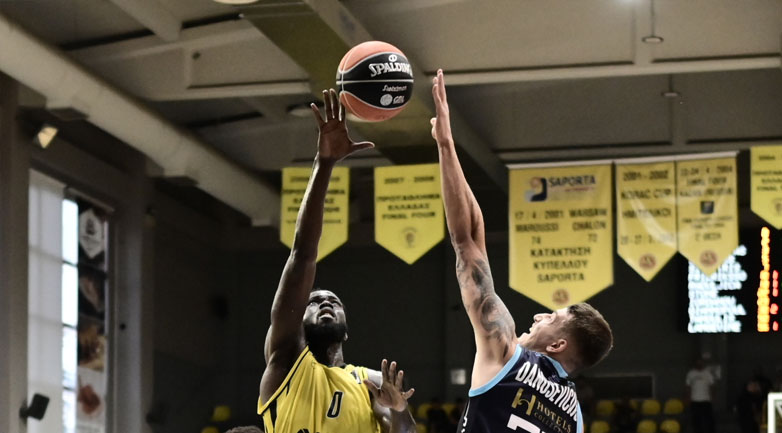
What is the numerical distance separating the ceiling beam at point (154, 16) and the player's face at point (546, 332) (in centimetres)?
1005

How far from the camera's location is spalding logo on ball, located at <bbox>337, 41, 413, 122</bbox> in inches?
288

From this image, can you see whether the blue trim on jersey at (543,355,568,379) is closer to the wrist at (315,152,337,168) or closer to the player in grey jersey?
the player in grey jersey

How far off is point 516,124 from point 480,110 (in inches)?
21.6

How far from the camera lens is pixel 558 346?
215 inches

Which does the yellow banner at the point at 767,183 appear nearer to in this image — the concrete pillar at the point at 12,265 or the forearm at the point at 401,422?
the concrete pillar at the point at 12,265

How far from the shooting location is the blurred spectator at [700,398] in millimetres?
22172

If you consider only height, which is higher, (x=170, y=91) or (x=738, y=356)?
(x=170, y=91)

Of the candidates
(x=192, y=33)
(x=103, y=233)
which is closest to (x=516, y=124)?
(x=192, y=33)

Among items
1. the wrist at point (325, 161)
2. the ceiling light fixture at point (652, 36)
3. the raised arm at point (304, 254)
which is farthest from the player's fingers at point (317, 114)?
the ceiling light fixture at point (652, 36)

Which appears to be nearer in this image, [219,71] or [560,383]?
[560,383]

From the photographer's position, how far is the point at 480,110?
1877 centimetres

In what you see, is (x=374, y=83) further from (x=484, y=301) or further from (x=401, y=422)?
(x=484, y=301)

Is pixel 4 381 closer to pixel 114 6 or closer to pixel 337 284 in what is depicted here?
pixel 114 6

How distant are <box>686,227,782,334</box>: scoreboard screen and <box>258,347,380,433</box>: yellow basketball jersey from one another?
13.9 meters
